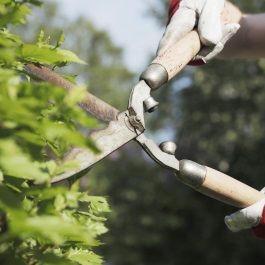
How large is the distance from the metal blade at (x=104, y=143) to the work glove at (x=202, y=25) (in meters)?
0.49

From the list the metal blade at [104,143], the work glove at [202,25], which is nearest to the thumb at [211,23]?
the work glove at [202,25]

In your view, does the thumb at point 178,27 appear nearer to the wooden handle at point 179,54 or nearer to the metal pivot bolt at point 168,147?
the wooden handle at point 179,54

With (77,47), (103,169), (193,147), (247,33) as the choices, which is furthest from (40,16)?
(247,33)

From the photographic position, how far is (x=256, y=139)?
19.3 m

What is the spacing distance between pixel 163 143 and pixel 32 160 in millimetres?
1143

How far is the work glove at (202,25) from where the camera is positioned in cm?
270

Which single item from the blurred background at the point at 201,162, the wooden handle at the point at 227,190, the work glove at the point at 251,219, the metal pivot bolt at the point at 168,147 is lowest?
the blurred background at the point at 201,162

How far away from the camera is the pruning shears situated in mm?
2188

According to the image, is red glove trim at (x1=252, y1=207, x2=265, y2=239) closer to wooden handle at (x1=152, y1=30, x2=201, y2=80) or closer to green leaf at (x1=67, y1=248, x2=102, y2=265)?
wooden handle at (x1=152, y1=30, x2=201, y2=80)

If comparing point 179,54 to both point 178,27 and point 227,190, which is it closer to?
point 178,27

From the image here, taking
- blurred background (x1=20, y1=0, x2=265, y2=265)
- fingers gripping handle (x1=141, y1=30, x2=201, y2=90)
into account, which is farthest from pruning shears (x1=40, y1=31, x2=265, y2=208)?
blurred background (x1=20, y1=0, x2=265, y2=265)

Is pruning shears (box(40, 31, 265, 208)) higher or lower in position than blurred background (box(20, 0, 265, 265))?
higher

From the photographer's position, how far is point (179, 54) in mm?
2498

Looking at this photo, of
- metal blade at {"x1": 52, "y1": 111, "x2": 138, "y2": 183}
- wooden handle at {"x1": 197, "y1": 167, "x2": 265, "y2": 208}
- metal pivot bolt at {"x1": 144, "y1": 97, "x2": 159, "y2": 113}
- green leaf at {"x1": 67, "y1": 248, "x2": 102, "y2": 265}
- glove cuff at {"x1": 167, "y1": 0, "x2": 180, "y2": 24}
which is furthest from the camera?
glove cuff at {"x1": 167, "y1": 0, "x2": 180, "y2": 24}
